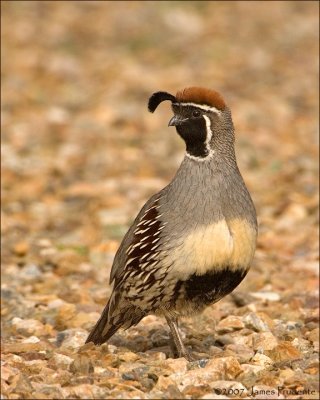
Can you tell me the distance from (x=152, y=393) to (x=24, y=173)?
268 inches

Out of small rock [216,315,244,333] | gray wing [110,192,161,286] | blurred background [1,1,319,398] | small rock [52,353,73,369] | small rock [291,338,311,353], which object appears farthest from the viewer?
blurred background [1,1,319,398]

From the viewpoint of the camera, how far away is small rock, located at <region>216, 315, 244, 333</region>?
7.03m

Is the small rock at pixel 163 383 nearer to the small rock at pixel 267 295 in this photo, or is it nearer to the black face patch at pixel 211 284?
the black face patch at pixel 211 284

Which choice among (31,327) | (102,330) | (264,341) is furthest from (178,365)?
(31,327)

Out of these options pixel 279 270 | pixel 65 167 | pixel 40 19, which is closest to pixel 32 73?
pixel 40 19

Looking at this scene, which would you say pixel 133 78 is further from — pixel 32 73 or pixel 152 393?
pixel 152 393

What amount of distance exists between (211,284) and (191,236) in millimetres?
315

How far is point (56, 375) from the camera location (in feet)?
18.1

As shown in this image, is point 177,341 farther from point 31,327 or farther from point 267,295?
point 267,295

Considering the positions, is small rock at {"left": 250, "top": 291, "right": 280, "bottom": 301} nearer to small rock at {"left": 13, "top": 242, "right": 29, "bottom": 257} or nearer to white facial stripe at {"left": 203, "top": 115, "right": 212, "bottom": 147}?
white facial stripe at {"left": 203, "top": 115, "right": 212, "bottom": 147}

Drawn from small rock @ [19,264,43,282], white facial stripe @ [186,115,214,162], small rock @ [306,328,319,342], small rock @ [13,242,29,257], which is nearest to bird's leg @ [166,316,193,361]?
small rock @ [306,328,319,342]

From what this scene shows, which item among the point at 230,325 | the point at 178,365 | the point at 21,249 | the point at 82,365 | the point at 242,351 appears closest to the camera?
the point at 82,365

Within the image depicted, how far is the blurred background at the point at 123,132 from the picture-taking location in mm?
8672

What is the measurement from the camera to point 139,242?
20.9 feet
